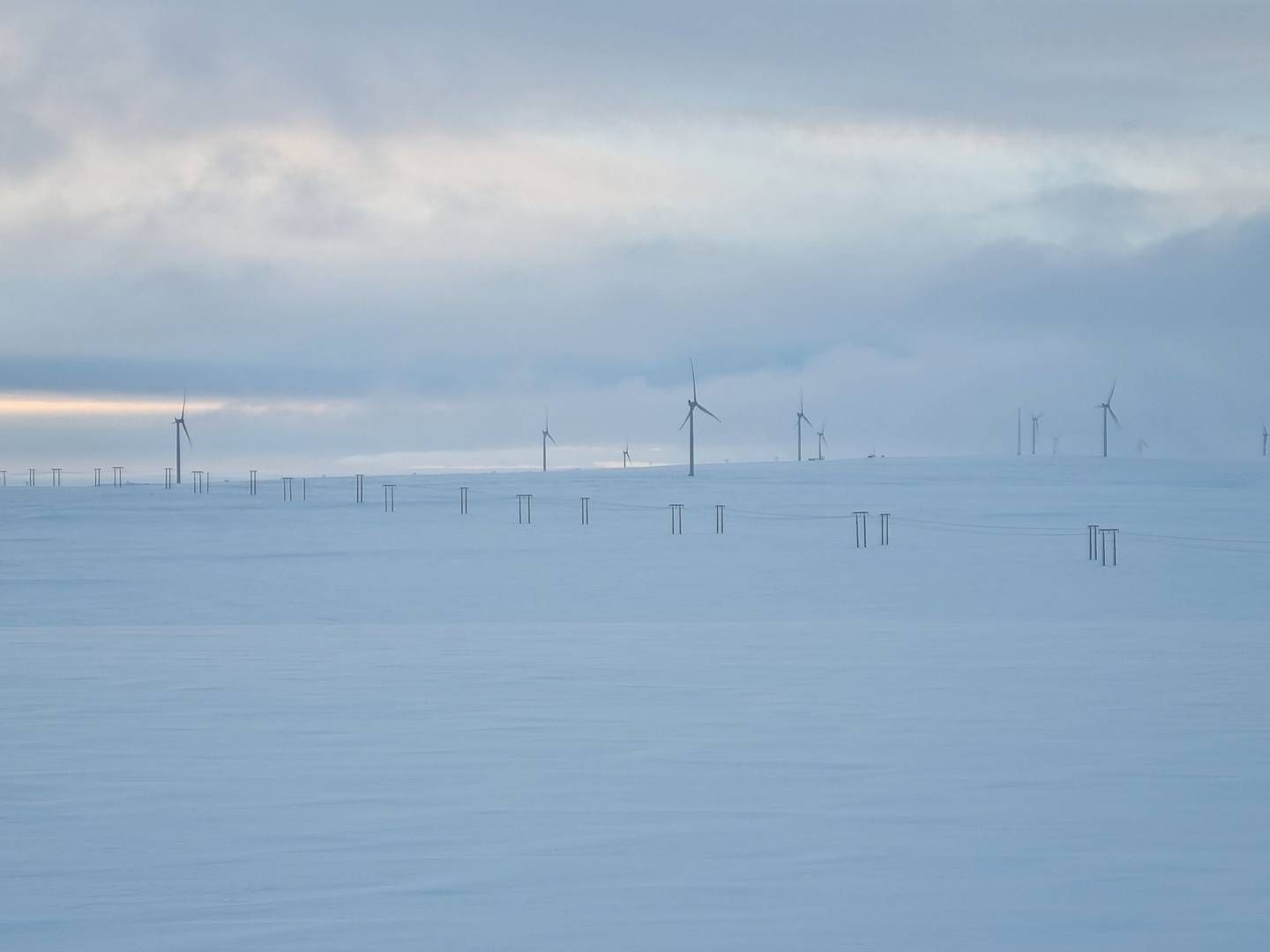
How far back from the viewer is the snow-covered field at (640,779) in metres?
8.97

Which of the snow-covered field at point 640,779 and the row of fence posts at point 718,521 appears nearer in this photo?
the snow-covered field at point 640,779

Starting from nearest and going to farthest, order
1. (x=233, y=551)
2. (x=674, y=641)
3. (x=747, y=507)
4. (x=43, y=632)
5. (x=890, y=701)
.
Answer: (x=890, y=701) → (x=674, y=641) → (x=43, y=632) → (x=233, y=551) → (x=747, y=507)

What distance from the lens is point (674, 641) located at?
24.5m

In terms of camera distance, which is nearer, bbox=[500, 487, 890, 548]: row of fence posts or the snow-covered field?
the snow-covered field

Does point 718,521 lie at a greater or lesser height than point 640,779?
greater

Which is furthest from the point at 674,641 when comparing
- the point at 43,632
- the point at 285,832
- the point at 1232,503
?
the point at 1232,503

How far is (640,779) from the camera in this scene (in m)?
12.7

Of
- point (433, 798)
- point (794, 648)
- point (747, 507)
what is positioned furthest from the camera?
point (747, 507)

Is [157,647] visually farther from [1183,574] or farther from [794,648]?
[1183,574]

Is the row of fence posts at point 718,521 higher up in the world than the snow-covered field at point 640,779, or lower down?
higher up

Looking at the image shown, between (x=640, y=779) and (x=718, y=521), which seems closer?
(x=640, y=779)

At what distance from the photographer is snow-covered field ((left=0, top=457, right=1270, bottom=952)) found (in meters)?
8.97

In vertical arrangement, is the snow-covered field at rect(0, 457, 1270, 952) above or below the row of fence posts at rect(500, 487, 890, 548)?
below

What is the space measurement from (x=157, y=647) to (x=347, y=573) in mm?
21884
